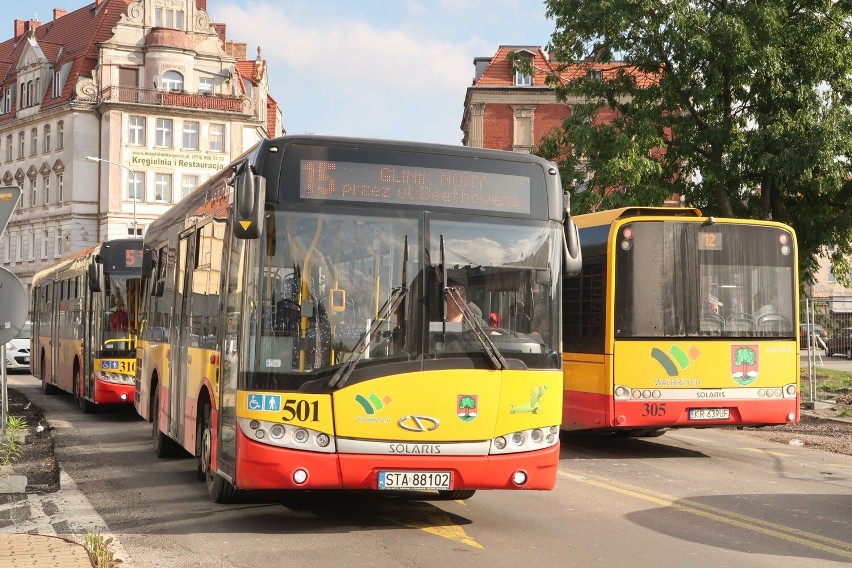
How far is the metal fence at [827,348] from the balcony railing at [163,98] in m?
52.4

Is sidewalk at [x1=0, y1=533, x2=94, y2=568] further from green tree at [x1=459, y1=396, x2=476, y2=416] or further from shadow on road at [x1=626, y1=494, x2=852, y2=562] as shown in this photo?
shadow on road at [x1=626, y1=494, x2=852, y2=562]

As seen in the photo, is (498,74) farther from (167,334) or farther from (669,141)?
(167,334)

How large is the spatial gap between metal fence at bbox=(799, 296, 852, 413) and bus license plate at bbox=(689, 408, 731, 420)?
6741mm

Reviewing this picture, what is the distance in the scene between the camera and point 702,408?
15.3 metres

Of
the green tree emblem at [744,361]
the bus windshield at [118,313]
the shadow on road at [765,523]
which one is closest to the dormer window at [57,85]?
the bus windshield at [118,313]

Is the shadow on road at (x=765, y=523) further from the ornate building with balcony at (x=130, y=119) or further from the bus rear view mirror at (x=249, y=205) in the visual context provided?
the ornate building with balcony at (x=130, y=119)

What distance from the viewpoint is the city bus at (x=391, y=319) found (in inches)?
364

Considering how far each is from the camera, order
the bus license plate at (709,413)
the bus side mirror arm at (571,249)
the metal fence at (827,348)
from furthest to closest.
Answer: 1. the metal fence at (827,348)
2. the bus license plate at (709,413)
3. the bus side mirror arm at (571,249)

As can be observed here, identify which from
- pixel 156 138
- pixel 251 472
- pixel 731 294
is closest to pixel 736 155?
pixel 731 294

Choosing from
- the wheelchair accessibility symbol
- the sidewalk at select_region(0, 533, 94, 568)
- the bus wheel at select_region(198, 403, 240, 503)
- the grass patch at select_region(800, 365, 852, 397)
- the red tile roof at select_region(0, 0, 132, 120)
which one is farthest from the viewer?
the red tile roof at select_region(0, 0, 132, 120)

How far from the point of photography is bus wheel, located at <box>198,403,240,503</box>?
10.7m

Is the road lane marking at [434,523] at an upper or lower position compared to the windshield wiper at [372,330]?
lower

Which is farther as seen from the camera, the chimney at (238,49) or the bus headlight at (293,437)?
the chimney at (238,49)

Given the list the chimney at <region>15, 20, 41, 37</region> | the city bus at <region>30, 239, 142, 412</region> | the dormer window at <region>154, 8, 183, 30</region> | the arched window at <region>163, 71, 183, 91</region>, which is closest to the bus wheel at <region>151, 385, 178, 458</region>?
the city bus at <region>30, 239, 142, 412</region>
